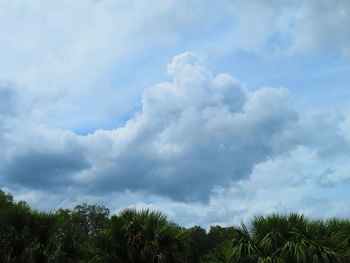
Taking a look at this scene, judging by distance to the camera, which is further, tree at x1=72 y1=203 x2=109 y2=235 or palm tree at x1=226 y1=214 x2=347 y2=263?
tree at x1=72 y1=203 x2=109 y2=235

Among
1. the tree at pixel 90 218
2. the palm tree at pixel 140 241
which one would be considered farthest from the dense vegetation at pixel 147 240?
the tree at pixel 90 218

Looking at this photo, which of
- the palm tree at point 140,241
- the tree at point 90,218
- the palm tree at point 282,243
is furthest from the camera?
the tree at point 90,218

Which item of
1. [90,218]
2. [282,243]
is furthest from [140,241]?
[90,218]

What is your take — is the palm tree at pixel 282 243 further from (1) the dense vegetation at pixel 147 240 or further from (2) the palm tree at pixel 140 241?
(2) the palm tree at pixel 140 241

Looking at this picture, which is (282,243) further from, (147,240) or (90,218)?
(90,218)

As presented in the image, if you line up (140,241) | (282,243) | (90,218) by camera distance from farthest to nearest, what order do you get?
1. (90,218)
2. (140,241)
3. (282,243)

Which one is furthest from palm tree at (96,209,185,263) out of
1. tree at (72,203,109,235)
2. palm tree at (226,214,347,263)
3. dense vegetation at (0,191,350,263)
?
tree at (72,203,109,235)

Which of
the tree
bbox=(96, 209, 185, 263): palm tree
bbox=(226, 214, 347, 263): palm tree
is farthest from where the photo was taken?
the tree

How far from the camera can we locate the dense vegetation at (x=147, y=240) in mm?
16250

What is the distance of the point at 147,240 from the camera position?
59.4ft

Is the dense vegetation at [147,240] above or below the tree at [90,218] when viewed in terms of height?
below

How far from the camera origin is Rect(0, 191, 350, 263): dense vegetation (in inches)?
640

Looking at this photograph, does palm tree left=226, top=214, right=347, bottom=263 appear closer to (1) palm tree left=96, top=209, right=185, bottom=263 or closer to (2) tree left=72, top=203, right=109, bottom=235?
(1) palm tree left=96, top=209, right=185, bottom=263

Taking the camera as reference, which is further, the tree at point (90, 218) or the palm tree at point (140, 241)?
the tree at point (90, 218)
